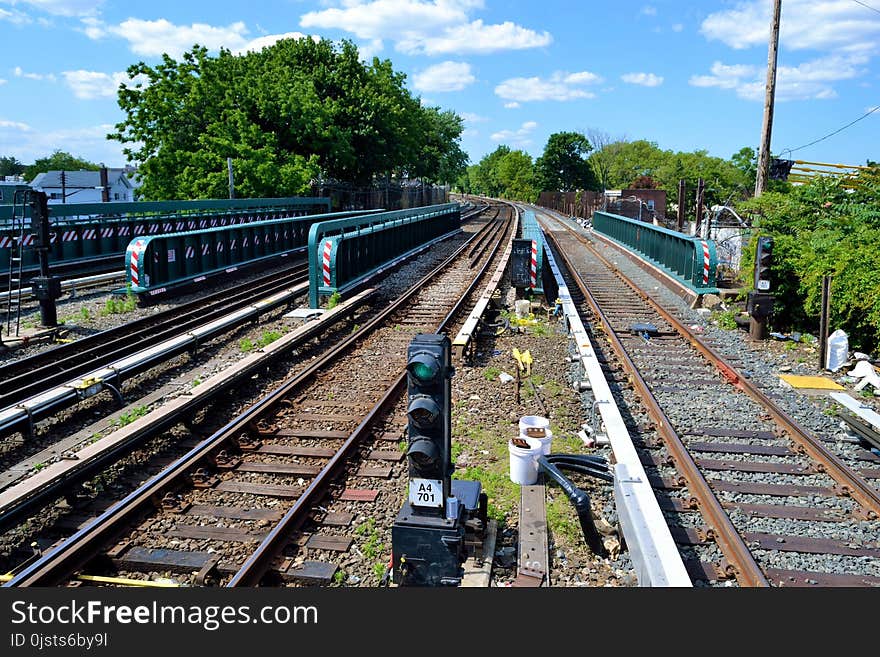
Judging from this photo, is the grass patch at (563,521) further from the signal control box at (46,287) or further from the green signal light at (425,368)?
the signal control box at (46,287)

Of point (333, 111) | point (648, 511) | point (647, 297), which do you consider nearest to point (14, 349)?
point (648, 511)

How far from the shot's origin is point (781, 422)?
786 cm

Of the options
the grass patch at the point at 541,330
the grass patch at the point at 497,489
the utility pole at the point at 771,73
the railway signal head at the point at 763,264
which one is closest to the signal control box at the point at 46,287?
the grass patch at the point at 541,330

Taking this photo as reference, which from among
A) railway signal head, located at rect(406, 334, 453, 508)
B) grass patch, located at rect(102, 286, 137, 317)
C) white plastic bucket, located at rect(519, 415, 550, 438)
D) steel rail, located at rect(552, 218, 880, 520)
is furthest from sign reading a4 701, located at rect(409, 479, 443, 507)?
grass patch, located at rect(102, 286, 137, 317)

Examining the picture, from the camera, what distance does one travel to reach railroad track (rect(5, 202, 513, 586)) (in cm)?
502

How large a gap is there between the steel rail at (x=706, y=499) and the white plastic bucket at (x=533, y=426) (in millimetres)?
1342

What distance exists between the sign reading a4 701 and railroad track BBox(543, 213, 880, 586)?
6.29 ft

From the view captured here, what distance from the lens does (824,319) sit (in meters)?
10.7

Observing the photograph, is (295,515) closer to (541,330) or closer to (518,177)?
(541,330)

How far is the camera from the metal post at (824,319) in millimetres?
10555

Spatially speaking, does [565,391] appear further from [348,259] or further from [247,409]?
[348,259]

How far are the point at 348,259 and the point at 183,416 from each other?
863cm

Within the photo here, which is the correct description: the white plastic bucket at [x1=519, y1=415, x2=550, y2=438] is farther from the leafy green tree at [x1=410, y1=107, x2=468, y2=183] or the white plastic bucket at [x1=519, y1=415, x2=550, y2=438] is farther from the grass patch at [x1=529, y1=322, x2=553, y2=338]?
the leafy green tree at [x1=410, y1=107, x2=468, y2=183]

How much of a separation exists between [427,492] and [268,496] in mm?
2124
